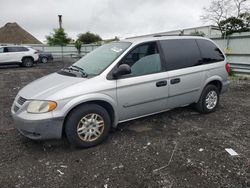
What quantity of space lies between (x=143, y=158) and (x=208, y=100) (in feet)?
7.97

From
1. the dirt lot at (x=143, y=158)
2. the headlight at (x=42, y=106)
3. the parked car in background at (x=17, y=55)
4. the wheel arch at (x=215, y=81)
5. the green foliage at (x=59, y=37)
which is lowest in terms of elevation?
the dirt lot at (x=143, y=158)

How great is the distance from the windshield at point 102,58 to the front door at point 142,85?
0.21 meters

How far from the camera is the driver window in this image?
3.48 metres

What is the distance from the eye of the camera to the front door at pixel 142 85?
3348mm

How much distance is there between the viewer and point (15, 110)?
3.15 m

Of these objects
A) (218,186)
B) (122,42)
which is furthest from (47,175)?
(122,42)

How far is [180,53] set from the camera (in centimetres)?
402

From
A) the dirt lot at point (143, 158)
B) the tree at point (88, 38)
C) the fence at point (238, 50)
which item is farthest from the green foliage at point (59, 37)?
the dirt lot at point (143, 158)

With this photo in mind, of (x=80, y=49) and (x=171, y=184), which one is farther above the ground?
(x=80, y=49)

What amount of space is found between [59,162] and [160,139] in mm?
1644

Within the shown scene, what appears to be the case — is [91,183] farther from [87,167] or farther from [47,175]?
[47,175]

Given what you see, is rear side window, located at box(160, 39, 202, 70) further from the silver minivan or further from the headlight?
the headlight

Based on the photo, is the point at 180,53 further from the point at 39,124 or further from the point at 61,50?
the point at 61,50

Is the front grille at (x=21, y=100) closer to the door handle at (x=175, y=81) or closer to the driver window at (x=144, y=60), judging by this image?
the driver window at (x=144, y=60)
